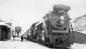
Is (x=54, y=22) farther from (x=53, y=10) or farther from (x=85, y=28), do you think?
(x=85, y=28)

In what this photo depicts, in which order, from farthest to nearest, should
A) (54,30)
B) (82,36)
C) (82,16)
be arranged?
(82,16) < (82,36) < (54,30)

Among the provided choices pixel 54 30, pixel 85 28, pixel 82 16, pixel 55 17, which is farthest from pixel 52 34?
pixel 82 16

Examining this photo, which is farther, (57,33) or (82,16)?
(82,16)

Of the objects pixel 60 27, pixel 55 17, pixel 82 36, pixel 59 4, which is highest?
pixel 59 4

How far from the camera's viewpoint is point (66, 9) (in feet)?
57.2

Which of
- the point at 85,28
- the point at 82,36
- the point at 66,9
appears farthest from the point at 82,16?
the point at 66,9

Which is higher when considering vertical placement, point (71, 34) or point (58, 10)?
point (58, 10)

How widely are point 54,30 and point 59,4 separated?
300 cm

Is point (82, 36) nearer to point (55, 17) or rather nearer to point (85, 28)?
point (85, 28)

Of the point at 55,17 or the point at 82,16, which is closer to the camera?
the point at 55,17

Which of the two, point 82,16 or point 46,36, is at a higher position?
point 82,16

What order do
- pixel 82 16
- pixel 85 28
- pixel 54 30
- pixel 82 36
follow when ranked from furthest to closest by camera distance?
pixel 82 16 → pixel 85 28 → pixel 82 36 → pixel 54 30

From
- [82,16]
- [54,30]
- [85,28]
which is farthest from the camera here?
[82,16]

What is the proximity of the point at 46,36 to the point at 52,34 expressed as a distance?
98cm
